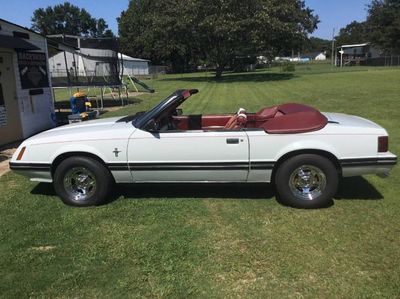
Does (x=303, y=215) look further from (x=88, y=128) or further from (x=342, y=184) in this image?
(x=88, y=128)

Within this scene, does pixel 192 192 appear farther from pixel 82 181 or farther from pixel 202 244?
pixel 202 244

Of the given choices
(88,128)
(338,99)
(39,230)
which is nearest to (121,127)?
(88,128)

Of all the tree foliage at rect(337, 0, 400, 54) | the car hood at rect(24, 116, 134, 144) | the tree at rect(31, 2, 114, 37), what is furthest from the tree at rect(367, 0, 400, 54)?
the car hood at rect(24, 116, 134, 144)

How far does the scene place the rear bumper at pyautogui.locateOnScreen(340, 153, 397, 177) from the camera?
5.11 meters

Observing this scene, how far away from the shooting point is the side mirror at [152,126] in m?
5.39

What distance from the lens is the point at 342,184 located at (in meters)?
6.24

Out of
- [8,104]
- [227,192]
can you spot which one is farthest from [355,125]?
[8,104]

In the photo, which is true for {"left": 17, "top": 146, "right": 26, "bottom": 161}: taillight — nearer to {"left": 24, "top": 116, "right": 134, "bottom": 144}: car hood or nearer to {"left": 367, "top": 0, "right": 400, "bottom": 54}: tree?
{"left": 24, "top": 116, "right": 134, "bottom": 144}: car hood

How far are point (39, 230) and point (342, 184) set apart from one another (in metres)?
4.11

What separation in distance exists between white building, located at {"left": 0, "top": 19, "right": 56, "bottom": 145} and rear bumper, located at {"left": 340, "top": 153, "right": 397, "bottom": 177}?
7892 mm

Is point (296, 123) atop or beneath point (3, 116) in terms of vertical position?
atop

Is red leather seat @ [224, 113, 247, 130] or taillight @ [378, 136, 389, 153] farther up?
red leather seat @ [224, 113, 247, 130]

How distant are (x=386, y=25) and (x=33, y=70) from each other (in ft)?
238

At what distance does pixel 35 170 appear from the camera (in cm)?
566
